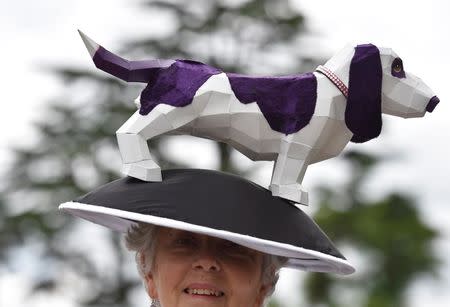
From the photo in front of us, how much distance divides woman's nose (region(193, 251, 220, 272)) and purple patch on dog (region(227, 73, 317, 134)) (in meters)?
0.43

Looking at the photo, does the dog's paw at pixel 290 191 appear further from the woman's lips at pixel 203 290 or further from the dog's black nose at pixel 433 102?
the dog's black nose at pixel 433 102

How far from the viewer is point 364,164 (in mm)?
24578

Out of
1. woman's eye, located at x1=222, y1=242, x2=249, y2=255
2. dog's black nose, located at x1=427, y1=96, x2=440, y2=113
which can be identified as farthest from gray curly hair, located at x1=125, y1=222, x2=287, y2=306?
dog's black nose, located at x1=427, y1=96, x2=440, y2=113

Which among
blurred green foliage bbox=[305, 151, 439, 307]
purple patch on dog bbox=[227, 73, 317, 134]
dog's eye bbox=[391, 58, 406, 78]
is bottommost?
blurred green foliage bbox=[305, 151, 439, 307]

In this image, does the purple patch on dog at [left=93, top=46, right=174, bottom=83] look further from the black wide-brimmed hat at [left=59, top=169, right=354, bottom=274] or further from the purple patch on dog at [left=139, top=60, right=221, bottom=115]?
the black wide-brimmed hat at [left=59, top=169, right=354, bottom=274]

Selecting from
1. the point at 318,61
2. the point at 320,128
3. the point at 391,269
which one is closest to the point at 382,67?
the point at 320,128

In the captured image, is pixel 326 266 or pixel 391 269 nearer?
pixel 326 266

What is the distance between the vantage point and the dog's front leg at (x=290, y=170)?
4.40 meters

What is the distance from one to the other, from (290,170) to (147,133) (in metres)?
0.44

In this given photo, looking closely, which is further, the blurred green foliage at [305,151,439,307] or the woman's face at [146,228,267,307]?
the blurred green foliage at [305,151,439,307]

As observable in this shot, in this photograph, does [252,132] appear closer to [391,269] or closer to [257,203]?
[257,203]

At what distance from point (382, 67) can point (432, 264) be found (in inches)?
853

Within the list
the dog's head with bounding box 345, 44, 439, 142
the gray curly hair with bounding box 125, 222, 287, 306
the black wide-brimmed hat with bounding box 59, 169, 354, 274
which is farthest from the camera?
the gray curly hair with bounding box 125, 222, 287, 306

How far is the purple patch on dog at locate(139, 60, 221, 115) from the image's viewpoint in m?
4.36
